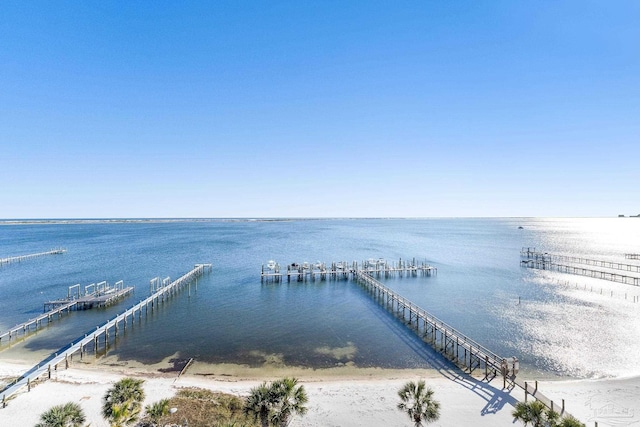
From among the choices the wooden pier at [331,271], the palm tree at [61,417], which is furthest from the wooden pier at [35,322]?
the wooden pier at [331,271]

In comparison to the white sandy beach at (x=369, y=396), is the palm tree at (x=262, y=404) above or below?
above

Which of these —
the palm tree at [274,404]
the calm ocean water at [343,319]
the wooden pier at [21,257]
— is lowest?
the calm ocean water at [343,319]

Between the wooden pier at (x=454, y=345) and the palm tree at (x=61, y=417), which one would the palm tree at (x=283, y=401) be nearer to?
the palm tree at (x=61, y=417)

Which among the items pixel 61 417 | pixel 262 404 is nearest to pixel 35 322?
pixel 61 417

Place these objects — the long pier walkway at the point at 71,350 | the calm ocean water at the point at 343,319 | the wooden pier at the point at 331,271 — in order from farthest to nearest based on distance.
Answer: the wooden pier at the point at 331,271
the calm ocean water at the point at 343,319
the long pier walkway at the point at 71,350

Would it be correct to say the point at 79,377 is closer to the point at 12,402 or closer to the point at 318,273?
the point at 12,402

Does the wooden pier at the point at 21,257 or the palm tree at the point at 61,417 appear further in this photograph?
the wooden pier at the point at 21,257
